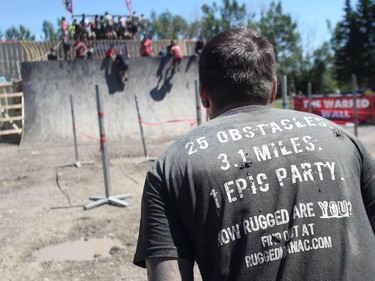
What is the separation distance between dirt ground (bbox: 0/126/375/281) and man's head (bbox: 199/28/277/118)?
3285 millimetres

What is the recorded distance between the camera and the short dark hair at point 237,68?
149 centimetres

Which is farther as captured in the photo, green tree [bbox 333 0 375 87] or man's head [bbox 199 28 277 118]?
green tree [bbox 333 0 375 87]

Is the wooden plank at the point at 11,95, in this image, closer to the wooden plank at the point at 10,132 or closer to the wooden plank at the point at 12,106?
the wooden plank at the point at 12,106

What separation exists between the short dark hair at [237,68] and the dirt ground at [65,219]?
10.8ft

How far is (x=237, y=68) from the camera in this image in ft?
4.89

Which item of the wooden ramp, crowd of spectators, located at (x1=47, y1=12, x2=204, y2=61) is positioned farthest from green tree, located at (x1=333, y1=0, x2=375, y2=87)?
the wooden ramp

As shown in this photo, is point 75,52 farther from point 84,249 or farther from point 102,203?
point 84,249

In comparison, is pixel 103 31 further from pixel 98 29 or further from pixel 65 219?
pixel 65 219

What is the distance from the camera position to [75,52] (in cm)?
1820

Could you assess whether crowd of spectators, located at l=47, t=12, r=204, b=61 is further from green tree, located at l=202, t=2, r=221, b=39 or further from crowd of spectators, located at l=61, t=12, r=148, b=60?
green tree, located at l=202, t=2, r=221, b=39

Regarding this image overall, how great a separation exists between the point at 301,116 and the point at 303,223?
0.39 m

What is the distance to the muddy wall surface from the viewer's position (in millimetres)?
16391

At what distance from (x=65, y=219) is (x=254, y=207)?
18.5ft

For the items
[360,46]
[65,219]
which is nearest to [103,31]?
[65,219]
